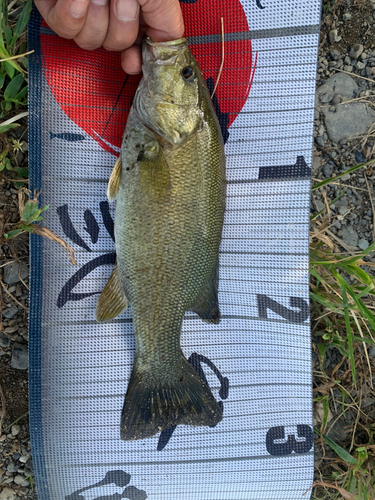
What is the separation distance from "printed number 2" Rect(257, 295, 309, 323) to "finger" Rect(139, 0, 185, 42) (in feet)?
5.08

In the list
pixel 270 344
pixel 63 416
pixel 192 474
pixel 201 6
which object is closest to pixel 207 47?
pixel 201 6

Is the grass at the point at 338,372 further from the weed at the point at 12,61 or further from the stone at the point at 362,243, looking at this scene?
the weed at the point at 12,61

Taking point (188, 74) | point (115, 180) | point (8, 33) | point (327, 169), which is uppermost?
point (8, 33)

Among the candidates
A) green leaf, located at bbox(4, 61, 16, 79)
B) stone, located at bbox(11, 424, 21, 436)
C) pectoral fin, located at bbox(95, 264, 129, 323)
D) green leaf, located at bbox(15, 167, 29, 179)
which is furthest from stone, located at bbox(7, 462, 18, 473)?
green leaf, located at bbox(4, 61, 16, 79)

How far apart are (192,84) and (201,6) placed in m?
0.69

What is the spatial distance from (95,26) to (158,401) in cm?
193

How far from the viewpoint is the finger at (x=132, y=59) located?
1897 millimetres

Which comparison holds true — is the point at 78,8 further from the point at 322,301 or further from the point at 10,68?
the point at 322,301

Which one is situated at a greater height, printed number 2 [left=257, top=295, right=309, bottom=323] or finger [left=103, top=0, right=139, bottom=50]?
finger [left=103, top=0, right=139, bottom=50]

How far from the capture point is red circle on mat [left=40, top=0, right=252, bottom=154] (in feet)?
6.59

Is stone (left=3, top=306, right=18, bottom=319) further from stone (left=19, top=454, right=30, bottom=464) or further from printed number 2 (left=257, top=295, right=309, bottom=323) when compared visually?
printed number 2 (left=257, top=295, right=309, bottom=323)

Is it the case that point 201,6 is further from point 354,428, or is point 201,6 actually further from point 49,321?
point 354,428

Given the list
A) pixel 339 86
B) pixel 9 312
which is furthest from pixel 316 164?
pixel 9 312

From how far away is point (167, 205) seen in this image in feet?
5.58
